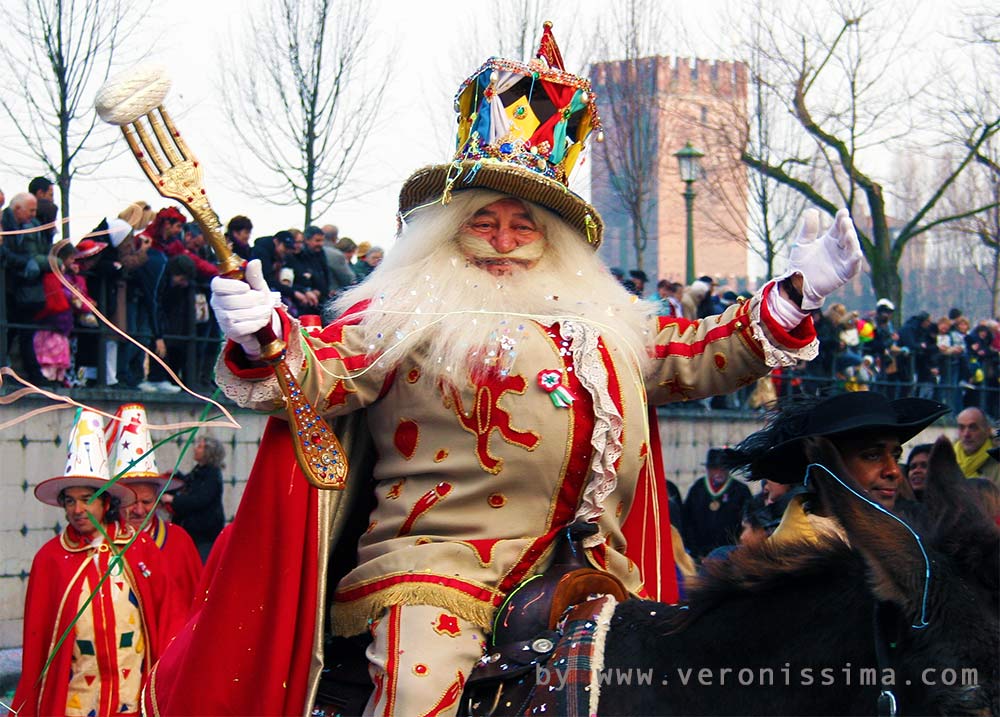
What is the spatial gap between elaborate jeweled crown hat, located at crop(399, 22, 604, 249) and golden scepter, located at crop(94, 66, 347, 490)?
34.4 inches

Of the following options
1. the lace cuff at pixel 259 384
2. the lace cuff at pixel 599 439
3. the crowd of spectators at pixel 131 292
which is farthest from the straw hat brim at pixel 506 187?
the crowd of spectators at pixel 131 292

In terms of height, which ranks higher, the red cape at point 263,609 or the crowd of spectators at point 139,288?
the crowd of spectators at point 139,288

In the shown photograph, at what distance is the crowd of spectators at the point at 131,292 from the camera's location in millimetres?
8688

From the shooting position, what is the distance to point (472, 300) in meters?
3.97

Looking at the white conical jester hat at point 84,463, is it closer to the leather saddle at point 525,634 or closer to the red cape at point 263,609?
the red cape at point 263,609

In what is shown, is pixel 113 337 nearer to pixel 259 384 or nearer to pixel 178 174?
pixel 259 384

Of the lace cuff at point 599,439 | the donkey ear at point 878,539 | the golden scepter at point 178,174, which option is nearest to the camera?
the donkey ear at point 878,539

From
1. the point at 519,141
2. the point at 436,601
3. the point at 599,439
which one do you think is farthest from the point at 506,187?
the point at 436,601

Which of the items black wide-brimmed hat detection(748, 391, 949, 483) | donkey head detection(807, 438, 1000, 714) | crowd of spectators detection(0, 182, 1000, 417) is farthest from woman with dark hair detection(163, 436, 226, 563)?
donkey head detection(807, 438, 1000, 714)

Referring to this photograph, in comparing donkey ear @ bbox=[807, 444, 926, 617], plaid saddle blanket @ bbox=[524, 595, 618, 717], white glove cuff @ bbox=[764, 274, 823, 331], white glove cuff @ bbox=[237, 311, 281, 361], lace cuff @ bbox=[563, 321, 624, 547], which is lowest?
plaid saddle blanket @ bbox=[524, 595, 618, 717]

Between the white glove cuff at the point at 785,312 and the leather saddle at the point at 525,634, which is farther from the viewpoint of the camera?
the white glove cuff at the point at 785,312

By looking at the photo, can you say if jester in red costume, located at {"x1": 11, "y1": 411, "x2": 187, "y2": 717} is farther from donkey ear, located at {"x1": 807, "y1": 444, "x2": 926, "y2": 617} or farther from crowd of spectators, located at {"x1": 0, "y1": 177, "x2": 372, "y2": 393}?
donkey ear, located at {"x1": 807, "y1": 444, "x2": 926, "y2": 617}

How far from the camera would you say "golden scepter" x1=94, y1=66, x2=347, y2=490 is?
3.07 m

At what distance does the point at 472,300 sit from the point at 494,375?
0.27 metres
